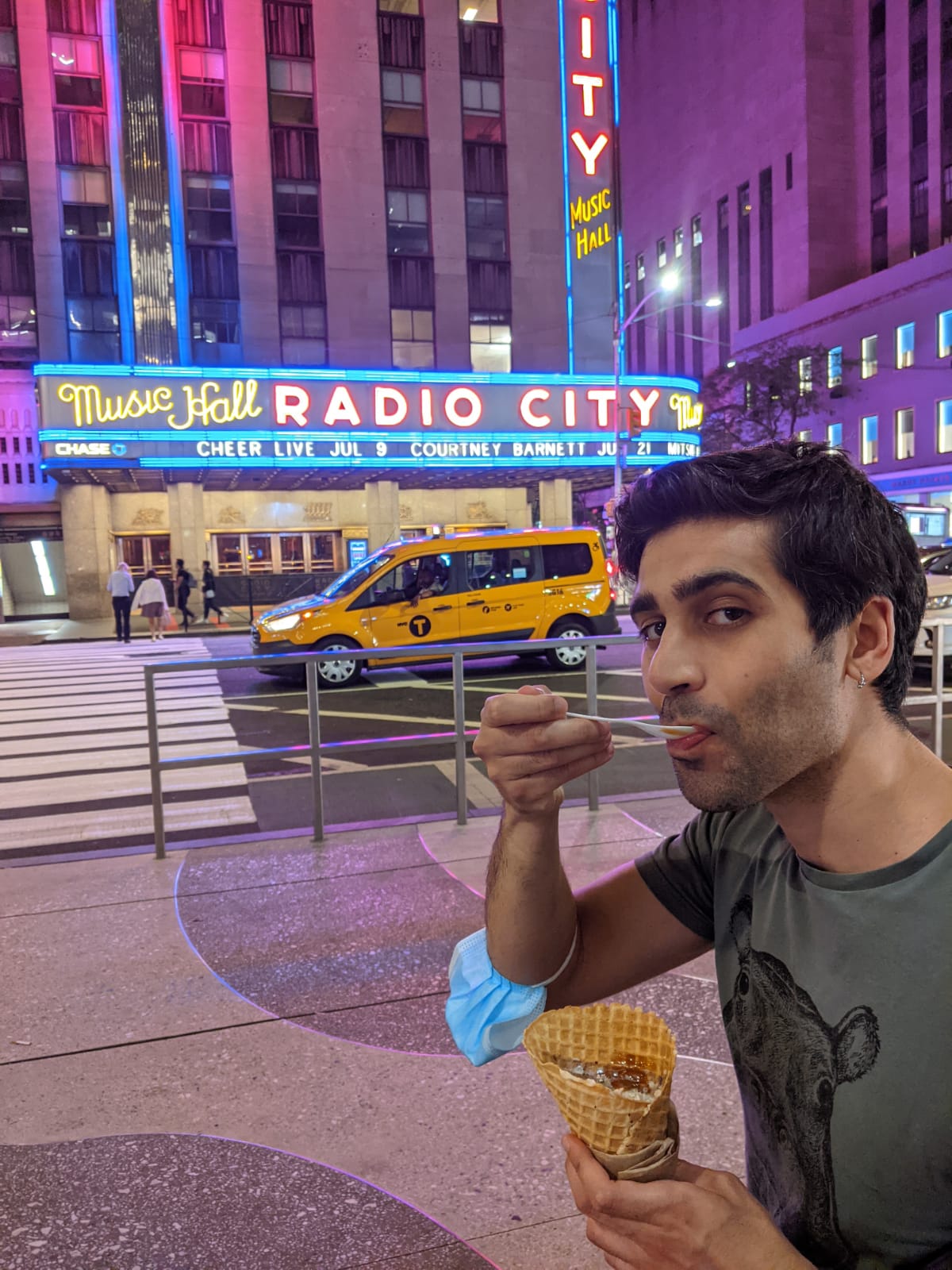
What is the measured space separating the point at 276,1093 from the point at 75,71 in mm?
35939

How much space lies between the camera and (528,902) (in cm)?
147

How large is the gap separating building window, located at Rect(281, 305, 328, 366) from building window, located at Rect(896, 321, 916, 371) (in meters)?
27.1

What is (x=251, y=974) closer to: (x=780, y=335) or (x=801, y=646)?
(x=801, y=646)

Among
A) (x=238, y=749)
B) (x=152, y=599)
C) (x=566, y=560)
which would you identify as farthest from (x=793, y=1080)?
(x=152, y=599)

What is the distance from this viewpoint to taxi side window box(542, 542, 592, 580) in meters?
14.1

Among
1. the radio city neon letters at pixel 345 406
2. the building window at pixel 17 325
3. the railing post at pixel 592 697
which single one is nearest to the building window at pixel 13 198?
the building window at pixel 17 325

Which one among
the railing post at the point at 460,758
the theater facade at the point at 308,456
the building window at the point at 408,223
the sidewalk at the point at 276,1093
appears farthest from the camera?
the building window at the point at 408,223

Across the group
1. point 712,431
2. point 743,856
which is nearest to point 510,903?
point 743,856

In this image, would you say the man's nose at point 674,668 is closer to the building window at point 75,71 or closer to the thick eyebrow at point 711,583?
the thick eyebrow at point 711,583

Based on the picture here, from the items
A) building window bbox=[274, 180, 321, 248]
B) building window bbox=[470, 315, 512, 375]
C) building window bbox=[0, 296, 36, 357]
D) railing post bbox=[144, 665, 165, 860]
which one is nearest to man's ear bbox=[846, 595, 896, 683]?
railing post bbox=[144, 665, 165, 860]

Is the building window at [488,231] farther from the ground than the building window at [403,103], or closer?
closer

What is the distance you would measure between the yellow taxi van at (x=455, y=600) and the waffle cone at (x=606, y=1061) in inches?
458

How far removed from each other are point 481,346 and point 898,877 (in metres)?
34.0

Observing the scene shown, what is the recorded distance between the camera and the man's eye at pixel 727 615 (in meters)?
1.26
